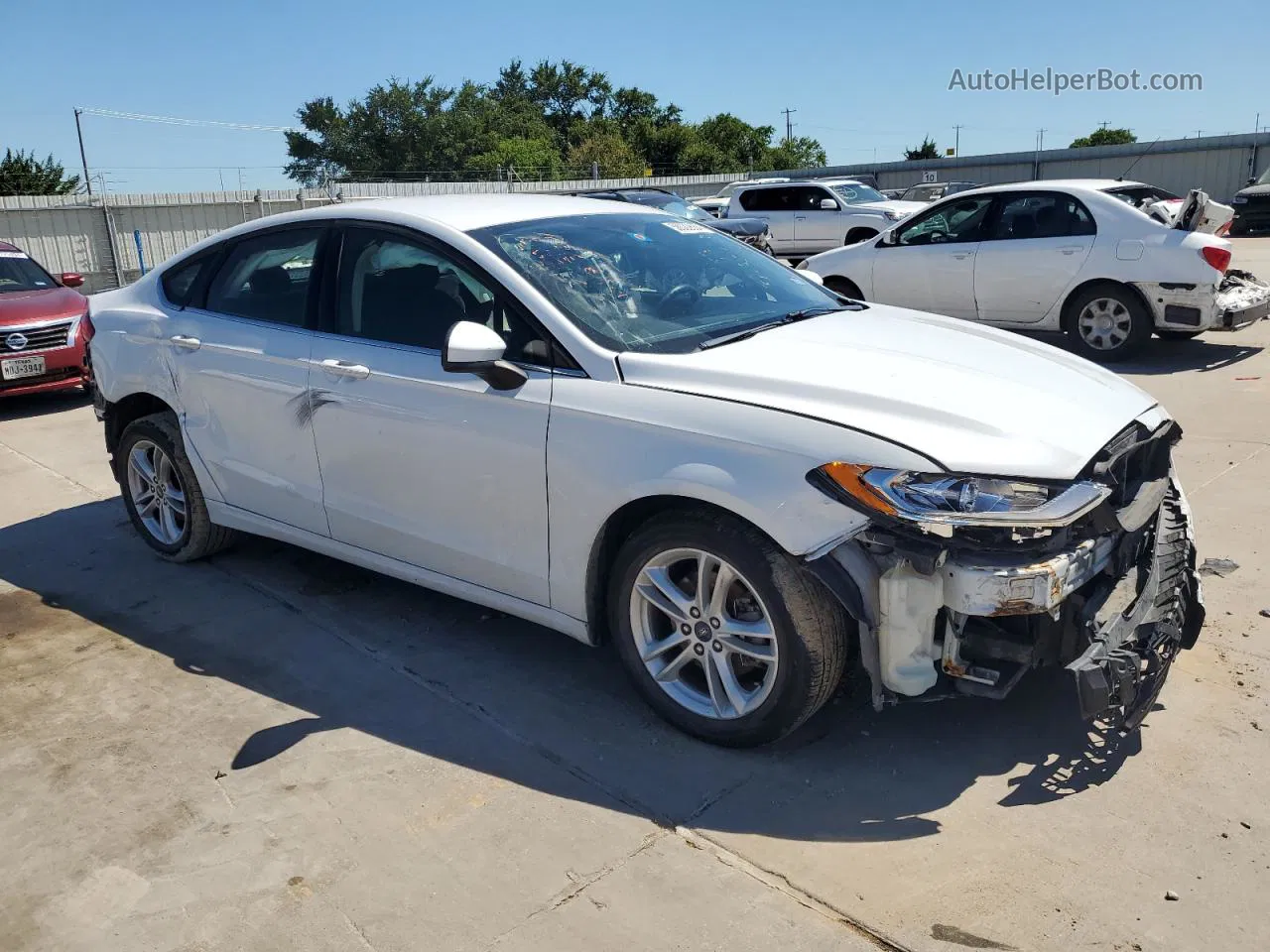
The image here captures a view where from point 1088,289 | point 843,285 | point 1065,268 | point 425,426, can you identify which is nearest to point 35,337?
point 425,426

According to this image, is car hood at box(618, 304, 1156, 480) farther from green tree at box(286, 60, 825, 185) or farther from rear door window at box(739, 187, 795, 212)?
green tree at box(286, 60, 825, 185)

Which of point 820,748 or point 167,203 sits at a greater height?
point 167,203

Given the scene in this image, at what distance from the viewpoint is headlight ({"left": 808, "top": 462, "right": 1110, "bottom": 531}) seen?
290 centimetres

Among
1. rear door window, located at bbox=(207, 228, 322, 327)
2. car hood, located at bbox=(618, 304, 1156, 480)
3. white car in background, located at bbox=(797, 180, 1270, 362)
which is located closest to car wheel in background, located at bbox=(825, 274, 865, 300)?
white car in background, located at bbox=(797, 180, 1270, 362)

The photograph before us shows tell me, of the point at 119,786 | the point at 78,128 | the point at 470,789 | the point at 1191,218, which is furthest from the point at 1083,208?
the point at 78,128

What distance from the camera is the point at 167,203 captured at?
2331cm

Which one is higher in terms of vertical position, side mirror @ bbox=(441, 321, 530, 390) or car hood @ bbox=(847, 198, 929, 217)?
car hood @ bbox=(847, 198, 929, 217)

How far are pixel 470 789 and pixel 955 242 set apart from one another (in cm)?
860

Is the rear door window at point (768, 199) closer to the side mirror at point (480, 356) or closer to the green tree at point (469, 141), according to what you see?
the side mirror at point (480, 356)

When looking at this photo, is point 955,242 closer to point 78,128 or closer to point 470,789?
point 470,789

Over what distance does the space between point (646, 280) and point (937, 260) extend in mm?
7237

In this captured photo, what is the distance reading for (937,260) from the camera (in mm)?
10492

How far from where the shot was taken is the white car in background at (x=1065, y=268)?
890 cm

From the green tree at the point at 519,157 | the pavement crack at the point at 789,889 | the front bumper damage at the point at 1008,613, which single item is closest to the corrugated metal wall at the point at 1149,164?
the green tree at the point at 519,157
